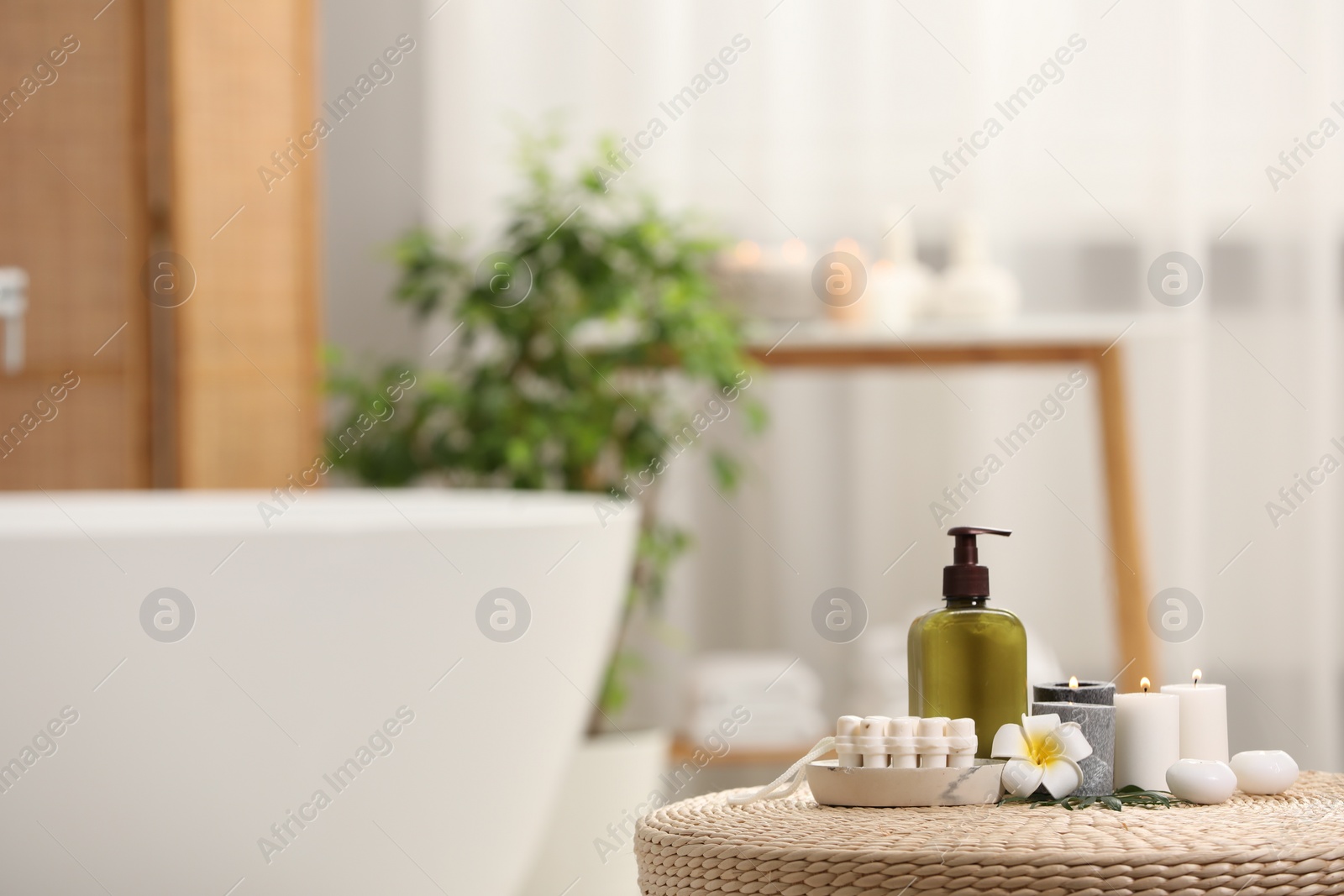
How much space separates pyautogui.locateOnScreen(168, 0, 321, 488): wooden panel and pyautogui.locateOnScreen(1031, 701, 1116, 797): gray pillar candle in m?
1.81

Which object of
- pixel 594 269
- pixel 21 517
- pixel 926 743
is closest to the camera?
pixel 926 743

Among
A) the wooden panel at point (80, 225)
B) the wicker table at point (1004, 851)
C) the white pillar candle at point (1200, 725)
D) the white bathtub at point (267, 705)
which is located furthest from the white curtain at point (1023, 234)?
the wicker table at point (1004, 851)

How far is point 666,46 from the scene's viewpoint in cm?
252

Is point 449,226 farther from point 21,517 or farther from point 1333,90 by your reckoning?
point 1333,90

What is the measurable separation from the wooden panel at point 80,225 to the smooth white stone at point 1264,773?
1.89 metres

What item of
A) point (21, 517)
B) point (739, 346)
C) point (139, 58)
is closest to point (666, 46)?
point (739, 346)

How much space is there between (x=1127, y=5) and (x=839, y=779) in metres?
2.23

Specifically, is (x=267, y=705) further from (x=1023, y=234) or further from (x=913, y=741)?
(x=1023, y=234)

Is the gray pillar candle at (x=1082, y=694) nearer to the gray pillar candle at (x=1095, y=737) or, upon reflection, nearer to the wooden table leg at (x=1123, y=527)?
the gray pillar candle at (x=1095, y=737)

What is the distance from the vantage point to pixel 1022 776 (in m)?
0.61

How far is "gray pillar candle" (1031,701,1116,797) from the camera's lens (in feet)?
2.06

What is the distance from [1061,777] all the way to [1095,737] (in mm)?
32

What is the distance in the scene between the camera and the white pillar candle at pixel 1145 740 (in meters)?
0.65

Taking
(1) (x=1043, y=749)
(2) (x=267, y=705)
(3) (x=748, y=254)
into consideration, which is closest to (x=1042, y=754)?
(1) (x=1043, y=749)
